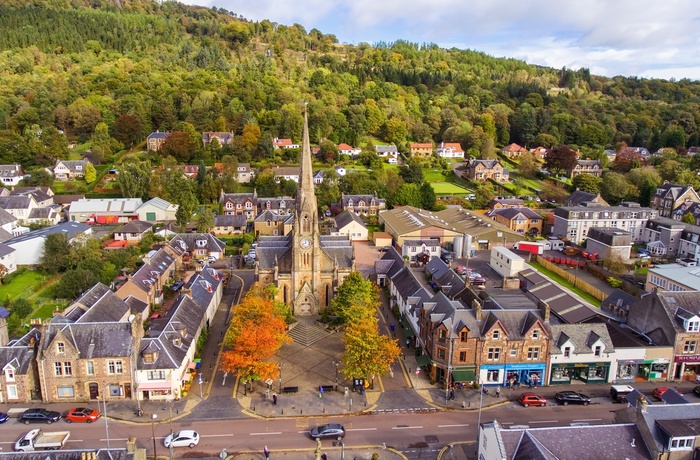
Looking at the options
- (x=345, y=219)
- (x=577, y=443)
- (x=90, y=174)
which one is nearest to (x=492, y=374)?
(x=577, y=443)

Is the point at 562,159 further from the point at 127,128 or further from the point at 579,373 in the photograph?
the point at 127,128

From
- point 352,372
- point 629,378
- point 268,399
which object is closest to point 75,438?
point 268,399

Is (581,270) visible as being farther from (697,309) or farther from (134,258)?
(134,258)

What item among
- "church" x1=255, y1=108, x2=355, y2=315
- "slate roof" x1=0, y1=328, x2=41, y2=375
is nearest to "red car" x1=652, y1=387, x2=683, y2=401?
"church" x1=255, y1=108, x2=355, y2=315

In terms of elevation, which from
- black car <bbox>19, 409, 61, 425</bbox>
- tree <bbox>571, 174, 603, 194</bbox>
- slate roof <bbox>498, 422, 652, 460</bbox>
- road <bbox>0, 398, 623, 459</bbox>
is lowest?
road <bbox>0, 398, 623, 459</bbox>

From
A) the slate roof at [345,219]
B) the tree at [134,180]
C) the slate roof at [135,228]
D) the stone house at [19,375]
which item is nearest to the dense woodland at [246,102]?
the tree at [134,180]

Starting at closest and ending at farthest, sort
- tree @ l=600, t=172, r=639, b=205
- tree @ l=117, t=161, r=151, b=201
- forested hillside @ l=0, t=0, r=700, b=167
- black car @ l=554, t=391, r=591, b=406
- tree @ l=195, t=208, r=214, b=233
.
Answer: black car @ l=554, t=391, r=591, b=406 < tree @ l=195, t=208, r=214, b=233 < tree @ l=117, t=161, r=151, b=201 < tree @ l=600, t=172, r=639, b=205 < forested hillside @ l=0, t=0, r=700, b=167

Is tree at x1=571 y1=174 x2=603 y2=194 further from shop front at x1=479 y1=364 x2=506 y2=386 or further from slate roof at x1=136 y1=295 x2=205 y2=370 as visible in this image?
slate roof at x1=136 y1=295 x2=205 y2=370
